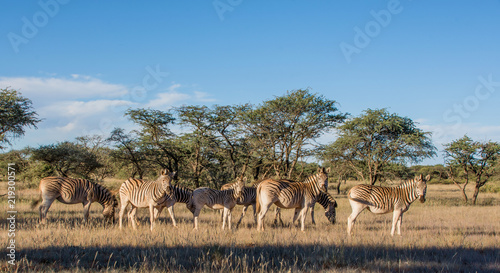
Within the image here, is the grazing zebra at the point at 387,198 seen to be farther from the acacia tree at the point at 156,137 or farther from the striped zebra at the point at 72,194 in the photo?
the acacia tree at the point at 156,137

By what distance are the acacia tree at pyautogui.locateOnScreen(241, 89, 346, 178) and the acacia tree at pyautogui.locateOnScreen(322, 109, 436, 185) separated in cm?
250

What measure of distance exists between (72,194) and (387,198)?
30.6 ft

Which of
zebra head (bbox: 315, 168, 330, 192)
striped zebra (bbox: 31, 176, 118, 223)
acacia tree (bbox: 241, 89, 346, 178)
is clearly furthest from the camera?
acacia tree (bbox: 241, 89, 346, 178)

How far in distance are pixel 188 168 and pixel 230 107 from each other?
18.3 feet

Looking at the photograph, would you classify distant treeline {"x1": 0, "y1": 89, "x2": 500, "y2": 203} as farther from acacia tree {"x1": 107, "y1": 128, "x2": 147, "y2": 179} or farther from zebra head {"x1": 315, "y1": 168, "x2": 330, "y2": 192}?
zebra head {"x1": 315, "y1": 168, "x2": 330, "y2": 192}

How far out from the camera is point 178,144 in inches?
993

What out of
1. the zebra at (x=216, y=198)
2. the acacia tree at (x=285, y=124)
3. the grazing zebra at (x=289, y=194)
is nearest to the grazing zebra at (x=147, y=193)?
the zebra at (x=216, y=198)

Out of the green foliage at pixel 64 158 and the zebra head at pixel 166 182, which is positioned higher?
the green foliage at pixel 64 158

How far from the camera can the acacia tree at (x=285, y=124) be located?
78.7 feet

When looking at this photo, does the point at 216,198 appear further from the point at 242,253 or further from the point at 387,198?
the point at 387,198

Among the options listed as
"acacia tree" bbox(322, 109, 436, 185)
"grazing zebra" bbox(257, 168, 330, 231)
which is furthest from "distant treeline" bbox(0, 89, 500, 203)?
"grazing zebra" bbox(257, 168, 330, 231)

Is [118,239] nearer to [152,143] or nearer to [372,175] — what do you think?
[152,143]

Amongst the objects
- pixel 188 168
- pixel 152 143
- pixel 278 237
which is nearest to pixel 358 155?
pixel 188 168

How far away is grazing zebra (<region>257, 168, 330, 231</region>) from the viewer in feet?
34.2
